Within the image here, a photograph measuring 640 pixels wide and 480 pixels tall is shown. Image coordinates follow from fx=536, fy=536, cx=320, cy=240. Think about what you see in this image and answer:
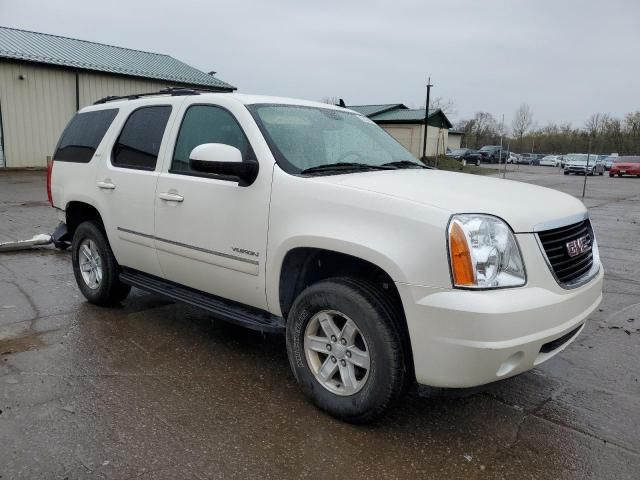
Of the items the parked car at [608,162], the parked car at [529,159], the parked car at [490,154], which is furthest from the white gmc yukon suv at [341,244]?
the parked car at [529,159]

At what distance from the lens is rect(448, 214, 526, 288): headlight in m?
2.58

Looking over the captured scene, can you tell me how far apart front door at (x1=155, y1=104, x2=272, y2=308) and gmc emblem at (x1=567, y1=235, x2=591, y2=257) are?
1783 mm

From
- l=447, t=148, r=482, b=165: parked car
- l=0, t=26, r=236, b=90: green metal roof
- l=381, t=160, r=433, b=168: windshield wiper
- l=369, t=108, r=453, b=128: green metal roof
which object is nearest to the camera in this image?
l=381, t=160, r=433, b=168: windshield wiper

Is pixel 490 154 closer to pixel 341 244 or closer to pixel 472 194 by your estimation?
pixel 472 194

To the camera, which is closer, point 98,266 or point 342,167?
point 342,167

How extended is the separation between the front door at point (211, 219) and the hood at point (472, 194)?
550mm

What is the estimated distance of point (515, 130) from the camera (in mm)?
73312

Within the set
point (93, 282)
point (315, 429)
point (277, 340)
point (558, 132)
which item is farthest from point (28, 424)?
point (558, 132)

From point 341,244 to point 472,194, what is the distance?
2.62 ft

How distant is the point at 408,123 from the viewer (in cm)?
3662

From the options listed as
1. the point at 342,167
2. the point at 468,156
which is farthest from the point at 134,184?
the point at 468,156

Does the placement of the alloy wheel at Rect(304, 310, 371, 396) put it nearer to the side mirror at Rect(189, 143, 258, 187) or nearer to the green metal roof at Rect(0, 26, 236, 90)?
the side mirror at Rect(189, 143, 258, 187)

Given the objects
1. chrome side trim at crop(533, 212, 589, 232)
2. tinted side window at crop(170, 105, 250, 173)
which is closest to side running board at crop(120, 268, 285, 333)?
tinted side window at crop(170, 105, 250, 173)

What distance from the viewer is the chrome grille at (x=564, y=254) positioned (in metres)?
2.88
